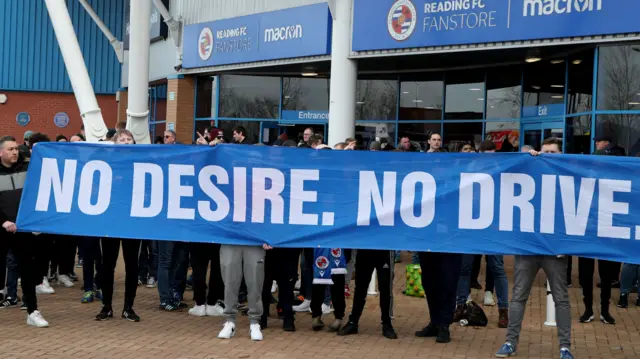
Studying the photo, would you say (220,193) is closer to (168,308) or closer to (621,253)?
(168,308)

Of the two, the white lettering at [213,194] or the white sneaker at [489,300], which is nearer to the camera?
the white lettering at [213,194]

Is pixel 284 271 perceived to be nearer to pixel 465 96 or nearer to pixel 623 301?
pixel 623 301

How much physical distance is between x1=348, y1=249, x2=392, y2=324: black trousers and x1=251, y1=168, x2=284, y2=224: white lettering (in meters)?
0.96

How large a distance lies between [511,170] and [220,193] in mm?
2948

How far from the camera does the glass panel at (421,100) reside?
2066 centimetres

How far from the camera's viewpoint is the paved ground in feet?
26.9

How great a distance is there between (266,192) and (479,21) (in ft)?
26.3

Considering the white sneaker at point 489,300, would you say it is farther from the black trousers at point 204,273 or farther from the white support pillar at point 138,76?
the white support pillar at point 138,76

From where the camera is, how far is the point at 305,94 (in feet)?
75.4

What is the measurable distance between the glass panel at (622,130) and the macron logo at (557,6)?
192 centimetres

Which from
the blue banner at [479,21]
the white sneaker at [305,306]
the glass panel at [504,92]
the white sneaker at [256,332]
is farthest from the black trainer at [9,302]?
the glass panel at [504,92]

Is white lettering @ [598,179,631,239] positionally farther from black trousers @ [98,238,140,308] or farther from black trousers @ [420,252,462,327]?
black trousers @ [98,238,140,308]

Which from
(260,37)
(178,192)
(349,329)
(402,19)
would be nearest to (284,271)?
(349,329)

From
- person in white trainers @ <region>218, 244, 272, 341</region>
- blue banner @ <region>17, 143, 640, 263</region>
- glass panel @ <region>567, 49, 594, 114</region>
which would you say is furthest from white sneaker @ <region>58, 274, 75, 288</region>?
glass panel @ <region>567, 49, 594, 114</region>
